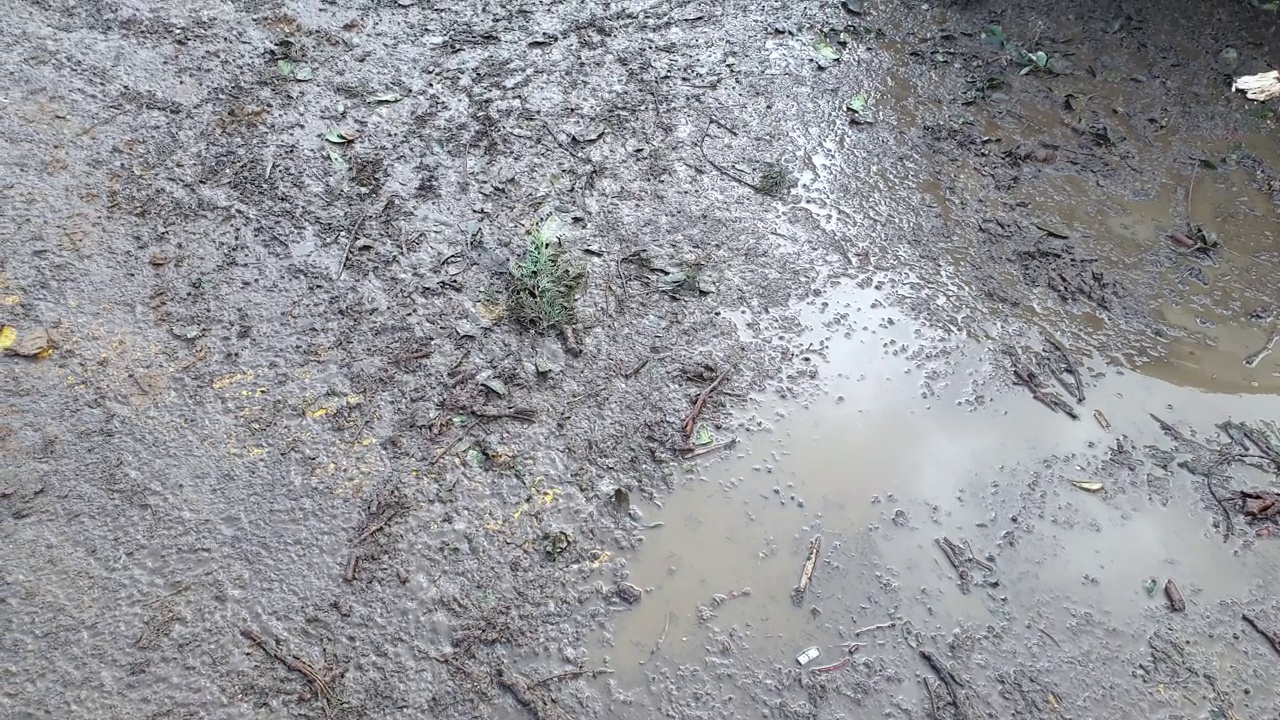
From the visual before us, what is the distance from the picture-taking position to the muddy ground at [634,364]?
213 centimetres

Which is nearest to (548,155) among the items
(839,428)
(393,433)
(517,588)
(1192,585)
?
(393,433)

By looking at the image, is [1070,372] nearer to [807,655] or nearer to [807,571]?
[807,571]

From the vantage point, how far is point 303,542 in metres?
2.27

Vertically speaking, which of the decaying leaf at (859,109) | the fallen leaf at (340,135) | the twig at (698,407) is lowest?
the twig at (698,407)

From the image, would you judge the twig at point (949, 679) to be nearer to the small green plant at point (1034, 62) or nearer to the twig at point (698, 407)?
the twig at point (698, 407)

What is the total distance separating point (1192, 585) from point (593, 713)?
5.76ft

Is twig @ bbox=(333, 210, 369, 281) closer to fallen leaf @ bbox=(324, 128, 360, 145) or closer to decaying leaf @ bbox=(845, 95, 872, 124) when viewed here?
fallen leaf @ bbox=(324, 128, 360, 145)

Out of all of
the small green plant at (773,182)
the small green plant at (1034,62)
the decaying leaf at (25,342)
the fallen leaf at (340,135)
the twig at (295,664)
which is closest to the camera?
the twig at (295,664)

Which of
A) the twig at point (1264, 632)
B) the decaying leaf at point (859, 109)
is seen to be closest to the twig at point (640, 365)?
the decaying leaf at point (859, 109)

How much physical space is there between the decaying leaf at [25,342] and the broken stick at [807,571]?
8.18ft

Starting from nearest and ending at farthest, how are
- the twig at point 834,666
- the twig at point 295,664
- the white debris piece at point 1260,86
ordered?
the twig at point 295,664, the twig at point 834,666, the white debris piece at point 1260,86

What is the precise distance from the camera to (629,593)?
2.23m

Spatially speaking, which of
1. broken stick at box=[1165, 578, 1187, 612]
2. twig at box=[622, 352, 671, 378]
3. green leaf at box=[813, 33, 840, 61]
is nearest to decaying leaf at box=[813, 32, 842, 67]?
green leaf at box=[813, 33, 840, 61]

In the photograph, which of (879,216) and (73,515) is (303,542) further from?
(879,216)
